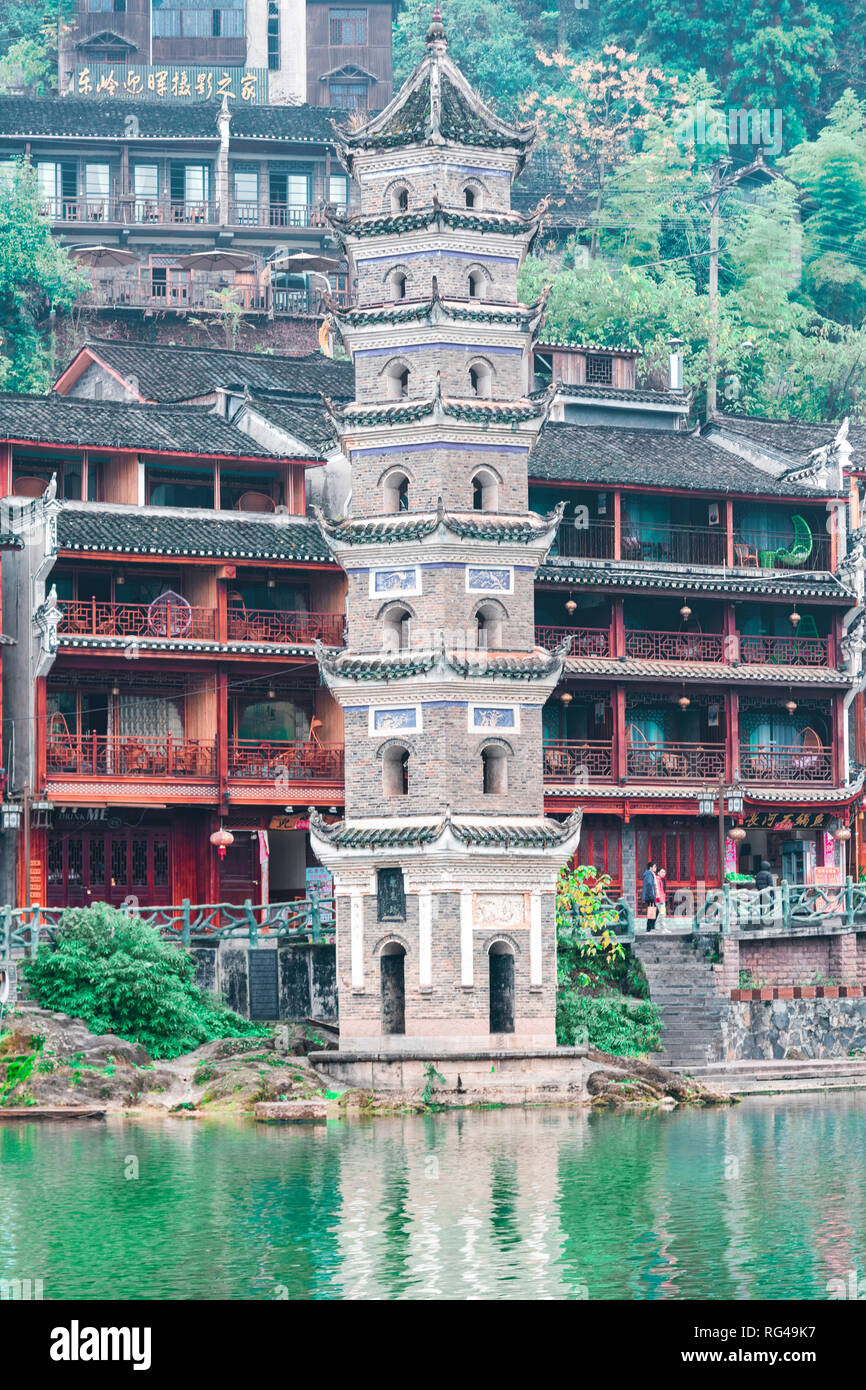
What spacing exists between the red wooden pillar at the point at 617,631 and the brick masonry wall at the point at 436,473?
38.1ft

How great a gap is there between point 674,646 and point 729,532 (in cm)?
349

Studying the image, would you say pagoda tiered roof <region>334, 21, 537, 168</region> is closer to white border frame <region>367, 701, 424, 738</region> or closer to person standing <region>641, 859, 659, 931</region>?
white border frame <region>367, 701, 424, 738</region>

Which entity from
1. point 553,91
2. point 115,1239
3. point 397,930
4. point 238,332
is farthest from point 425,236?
point 553,91

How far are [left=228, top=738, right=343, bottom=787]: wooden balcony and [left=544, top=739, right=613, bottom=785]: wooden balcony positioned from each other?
5209 mm

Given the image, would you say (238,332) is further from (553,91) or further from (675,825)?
(675,825)

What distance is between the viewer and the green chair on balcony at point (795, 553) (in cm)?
6200

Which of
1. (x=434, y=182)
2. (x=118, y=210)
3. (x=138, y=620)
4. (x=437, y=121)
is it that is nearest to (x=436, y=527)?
(x=434, y=182)

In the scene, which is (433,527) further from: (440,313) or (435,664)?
(440,313)

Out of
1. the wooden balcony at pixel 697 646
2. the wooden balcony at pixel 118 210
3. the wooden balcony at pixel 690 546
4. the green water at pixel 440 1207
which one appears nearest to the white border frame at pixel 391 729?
the green water at pixel 440 1207

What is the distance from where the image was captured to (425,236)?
157 feet

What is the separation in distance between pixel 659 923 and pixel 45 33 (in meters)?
57.7

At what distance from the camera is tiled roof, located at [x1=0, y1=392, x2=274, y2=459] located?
5531 centimetres

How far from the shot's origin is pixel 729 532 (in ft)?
202

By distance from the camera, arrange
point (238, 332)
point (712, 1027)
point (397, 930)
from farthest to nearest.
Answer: point (238, 332) → point (712, 1027) → point (397, 930)
